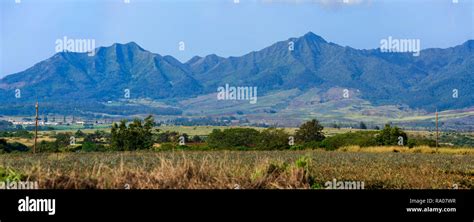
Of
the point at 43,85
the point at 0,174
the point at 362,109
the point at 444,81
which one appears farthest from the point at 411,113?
the point at 0,174

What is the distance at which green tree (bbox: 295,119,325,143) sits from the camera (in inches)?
2493

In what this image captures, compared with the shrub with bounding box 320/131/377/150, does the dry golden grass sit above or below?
below

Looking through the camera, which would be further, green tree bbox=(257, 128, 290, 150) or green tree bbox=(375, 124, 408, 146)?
green tree bbox=(375, 124, 408, 146)

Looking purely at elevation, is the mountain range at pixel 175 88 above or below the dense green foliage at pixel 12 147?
above

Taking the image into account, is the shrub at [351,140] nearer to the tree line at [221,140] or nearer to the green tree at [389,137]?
the tree line at [221,140]

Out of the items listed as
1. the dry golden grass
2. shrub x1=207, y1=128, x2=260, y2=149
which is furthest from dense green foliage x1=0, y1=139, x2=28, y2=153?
the dry golden grass

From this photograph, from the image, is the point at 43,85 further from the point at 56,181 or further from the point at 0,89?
the point at 56,181

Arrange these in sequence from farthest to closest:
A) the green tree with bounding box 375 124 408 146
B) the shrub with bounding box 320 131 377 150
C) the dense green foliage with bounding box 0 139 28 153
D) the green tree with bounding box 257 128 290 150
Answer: the green tree with bounding box 375 124 408 146, the green tree with bounding box 257 128 290 150, the shrub with bounding box 320 131 377 150, the dense green foliage with bounding box 0 139 28 153

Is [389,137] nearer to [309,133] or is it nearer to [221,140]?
[309,133]

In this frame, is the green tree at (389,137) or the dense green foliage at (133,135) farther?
the green tree at (389,137)

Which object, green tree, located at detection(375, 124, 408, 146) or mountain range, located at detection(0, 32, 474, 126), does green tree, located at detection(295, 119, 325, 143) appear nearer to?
green tree, located at detection(375, 124, 408, 146)

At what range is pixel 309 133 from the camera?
64.1m

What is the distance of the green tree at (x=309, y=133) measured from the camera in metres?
63.3

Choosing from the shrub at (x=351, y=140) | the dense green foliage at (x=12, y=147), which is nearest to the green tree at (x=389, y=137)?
the shrub at (x=351, y=140)
